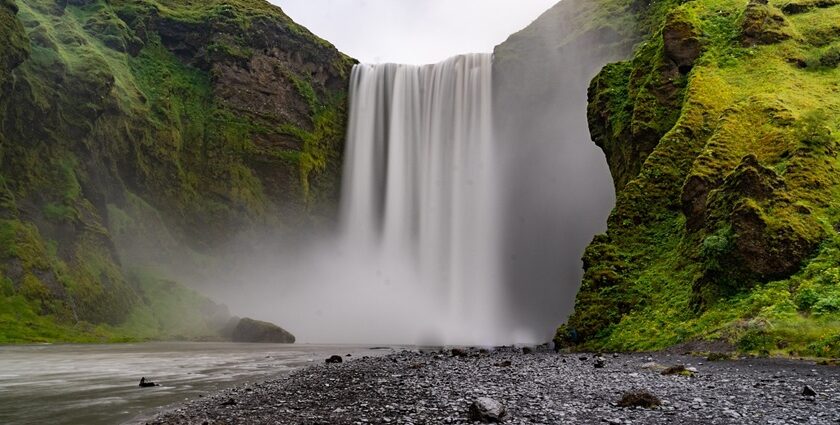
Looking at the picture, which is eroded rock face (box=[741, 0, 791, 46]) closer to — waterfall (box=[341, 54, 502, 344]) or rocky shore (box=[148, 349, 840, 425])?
rocky shore (box=[148, 349, 840, 425])

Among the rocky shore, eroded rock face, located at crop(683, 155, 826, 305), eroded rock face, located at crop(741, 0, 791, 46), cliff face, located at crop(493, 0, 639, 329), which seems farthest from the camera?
cliff face, located at crop(493, 0, 639, 329)

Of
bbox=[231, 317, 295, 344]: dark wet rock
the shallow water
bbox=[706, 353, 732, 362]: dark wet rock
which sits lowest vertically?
the shallow water

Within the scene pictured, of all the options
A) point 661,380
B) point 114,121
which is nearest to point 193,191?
point 114,121

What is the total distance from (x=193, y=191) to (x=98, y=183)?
13072 millimetres

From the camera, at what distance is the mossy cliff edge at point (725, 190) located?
18938 millimetres

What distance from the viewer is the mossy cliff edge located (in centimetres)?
1894

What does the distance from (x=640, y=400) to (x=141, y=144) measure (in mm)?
69221

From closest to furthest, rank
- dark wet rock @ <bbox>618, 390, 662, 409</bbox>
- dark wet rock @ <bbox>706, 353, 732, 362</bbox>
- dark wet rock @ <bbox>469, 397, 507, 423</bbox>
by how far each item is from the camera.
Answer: dark wet rock @ <bbox>469, 397, 507, 423</bbox> → dark wet rock @ <bbox>618, 390, 662, 409</bbox> → dark wet rock @ <bbox>706, 353, 732, 362</bbox>

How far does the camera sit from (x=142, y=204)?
65375 mm

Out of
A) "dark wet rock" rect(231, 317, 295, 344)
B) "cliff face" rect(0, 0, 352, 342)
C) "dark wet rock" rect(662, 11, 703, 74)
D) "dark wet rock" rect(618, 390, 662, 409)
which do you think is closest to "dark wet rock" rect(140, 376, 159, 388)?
"dark wet rock" rect(618, 390, 662, 409)

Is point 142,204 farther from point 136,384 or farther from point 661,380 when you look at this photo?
point 661,380

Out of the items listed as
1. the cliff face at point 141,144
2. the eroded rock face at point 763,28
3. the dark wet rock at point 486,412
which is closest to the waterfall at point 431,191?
the cliff face at point 141,144

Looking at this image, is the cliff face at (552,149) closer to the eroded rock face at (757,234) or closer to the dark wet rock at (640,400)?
the eroded rock face at (757,234)

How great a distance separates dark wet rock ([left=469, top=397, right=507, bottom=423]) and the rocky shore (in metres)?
0.02
